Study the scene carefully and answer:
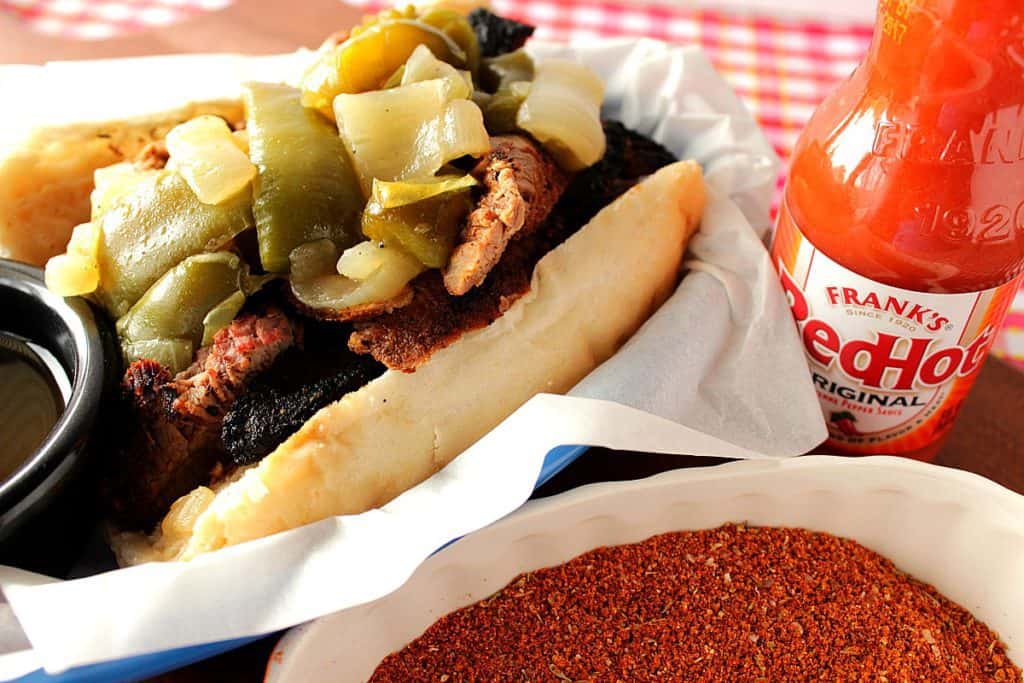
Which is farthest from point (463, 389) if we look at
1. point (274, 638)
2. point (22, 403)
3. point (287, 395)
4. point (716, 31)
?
point (716, 31)

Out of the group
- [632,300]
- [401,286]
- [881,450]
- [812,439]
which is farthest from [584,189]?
[881,450]

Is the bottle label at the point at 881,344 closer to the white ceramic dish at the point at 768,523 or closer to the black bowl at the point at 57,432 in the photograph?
the white ceramic dish at the point at 768,523

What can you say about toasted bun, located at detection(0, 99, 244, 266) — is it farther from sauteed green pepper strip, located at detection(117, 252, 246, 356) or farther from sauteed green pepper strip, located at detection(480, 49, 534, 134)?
sauteed green pepper strip, located at detection(480, 49, 534, 134)

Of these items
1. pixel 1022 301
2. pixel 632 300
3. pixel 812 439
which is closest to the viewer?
pixel 812 439

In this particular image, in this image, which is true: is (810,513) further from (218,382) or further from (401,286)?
(218,382)

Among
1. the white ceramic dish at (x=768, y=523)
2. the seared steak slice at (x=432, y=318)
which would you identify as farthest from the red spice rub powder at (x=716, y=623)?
the seared steak slice at (x=432, y=318)

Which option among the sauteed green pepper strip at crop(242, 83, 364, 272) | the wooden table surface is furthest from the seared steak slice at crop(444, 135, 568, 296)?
the wooden table surface

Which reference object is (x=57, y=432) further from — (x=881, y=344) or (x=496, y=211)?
(x=881, y=344)
